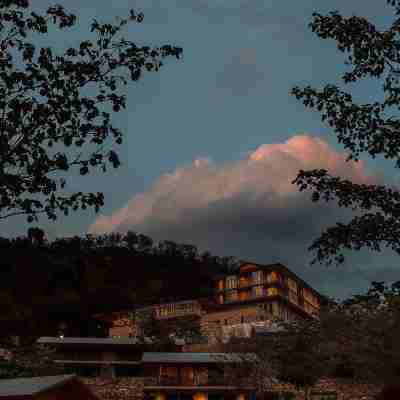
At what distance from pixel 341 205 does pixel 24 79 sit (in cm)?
675

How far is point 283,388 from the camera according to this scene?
166ft

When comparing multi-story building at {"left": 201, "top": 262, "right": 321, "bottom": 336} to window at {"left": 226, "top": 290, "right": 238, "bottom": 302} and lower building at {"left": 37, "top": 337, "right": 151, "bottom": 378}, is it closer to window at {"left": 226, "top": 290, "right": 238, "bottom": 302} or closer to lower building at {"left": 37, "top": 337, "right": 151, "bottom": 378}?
window at {"left": 226, "top": 290, "right": 238, "bottom": 302}

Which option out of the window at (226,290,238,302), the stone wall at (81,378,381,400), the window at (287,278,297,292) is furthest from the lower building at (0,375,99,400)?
the window at (287,278,297,292)

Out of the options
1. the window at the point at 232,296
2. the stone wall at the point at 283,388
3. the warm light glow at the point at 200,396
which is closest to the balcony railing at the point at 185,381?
the warm light glow at the point at 200,396

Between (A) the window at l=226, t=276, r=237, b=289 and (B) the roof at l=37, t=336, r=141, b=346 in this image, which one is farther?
(A) the window at l=226, t=276, r=237, b=289

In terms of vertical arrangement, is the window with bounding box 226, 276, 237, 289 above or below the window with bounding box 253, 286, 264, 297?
above

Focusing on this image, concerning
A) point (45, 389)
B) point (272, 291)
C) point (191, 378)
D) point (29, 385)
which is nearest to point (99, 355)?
point (191, 378)

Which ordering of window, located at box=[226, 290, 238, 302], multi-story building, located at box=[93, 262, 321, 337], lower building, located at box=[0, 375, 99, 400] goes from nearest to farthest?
1. lower building, located at box=[0, 375, 99, 400]
2. multi-story building, located at box=[93, 262, 321, 337]
3. window, located at box=[226, 290, 238, 302]

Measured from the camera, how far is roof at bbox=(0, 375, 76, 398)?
93.2ft

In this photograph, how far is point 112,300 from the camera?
86.0 m

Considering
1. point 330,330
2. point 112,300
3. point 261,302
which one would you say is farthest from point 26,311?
point 330,330

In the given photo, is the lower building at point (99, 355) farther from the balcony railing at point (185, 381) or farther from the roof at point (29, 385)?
the roof at point (29, 385)

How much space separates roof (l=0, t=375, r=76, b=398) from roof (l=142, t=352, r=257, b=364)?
22.9 m

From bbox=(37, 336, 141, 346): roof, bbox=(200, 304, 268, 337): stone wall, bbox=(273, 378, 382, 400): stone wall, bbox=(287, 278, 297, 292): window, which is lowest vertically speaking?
bbox=(273, 378, 382, 400): stone wall
